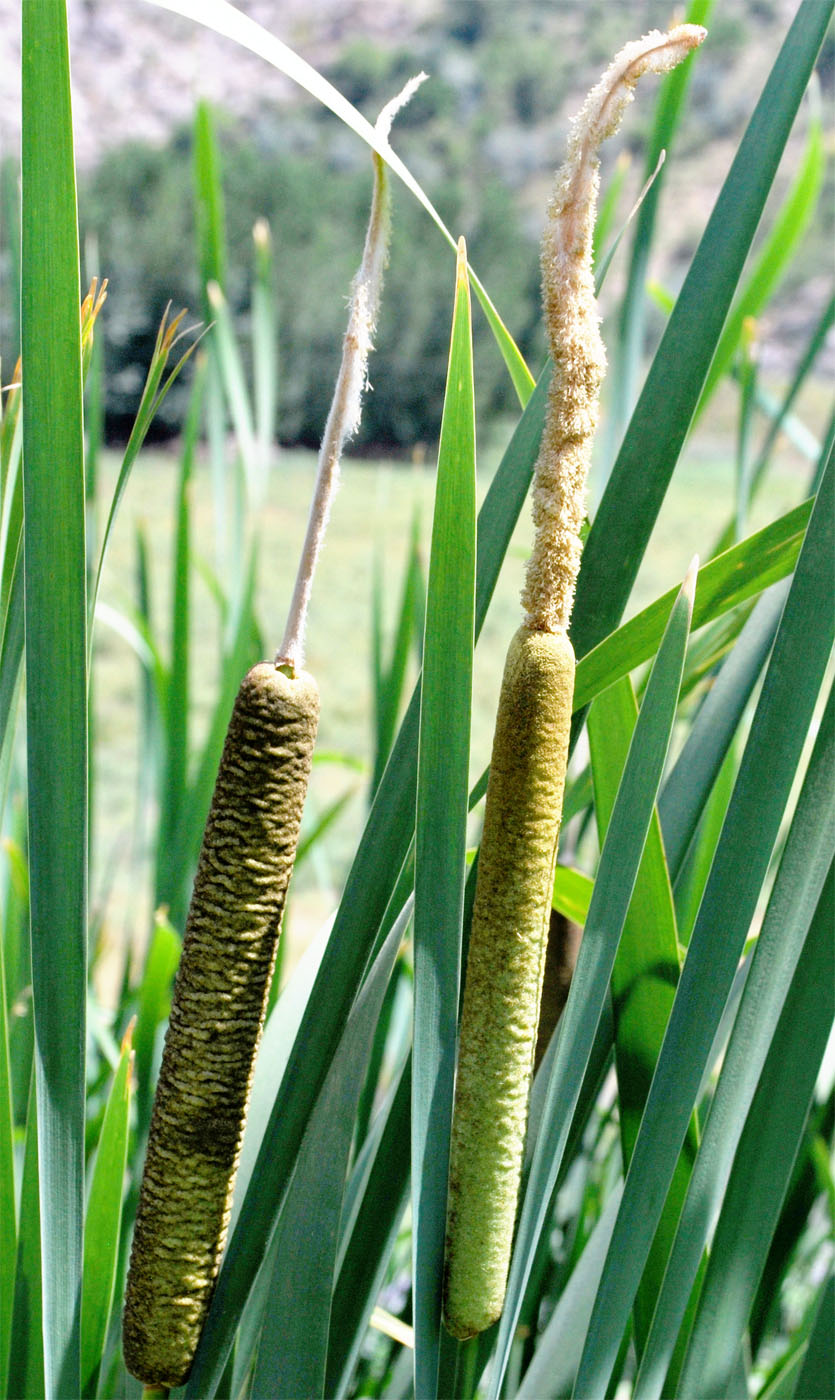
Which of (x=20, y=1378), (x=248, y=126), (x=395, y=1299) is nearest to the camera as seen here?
(x=20, y=1378)

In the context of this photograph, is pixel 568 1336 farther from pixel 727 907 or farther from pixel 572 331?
pixel 572 331

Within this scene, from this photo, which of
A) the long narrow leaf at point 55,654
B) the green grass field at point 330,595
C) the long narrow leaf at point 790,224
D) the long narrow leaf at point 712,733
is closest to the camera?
the long narrow leaf at point 55,654

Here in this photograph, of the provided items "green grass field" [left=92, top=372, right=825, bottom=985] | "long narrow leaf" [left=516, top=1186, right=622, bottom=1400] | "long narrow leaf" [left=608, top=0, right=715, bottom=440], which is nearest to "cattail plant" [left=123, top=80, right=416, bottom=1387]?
"long narrow leaf" [left=516, top=1186, right=622, bottom=1400]

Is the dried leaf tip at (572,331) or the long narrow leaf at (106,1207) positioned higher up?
the dried leaf tip at (572,331)

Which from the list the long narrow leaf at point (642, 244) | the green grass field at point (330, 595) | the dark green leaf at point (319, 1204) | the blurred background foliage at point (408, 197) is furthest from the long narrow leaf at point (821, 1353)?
the blurred background foliage at point (408, 197)

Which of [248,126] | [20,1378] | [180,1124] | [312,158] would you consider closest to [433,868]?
[180,1124]

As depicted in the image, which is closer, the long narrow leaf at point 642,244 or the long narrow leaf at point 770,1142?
the long narrow leaf at point 770,1142

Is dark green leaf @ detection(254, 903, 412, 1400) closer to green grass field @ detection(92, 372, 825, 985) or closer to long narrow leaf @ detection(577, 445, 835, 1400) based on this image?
long narrow leaf @ detection(577, 445, 835, 1400)

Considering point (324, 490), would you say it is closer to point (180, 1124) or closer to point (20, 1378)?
point (180, 1124)

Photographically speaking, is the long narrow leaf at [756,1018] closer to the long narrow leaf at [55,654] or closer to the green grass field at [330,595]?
the long narrow leaf at [55,654]
